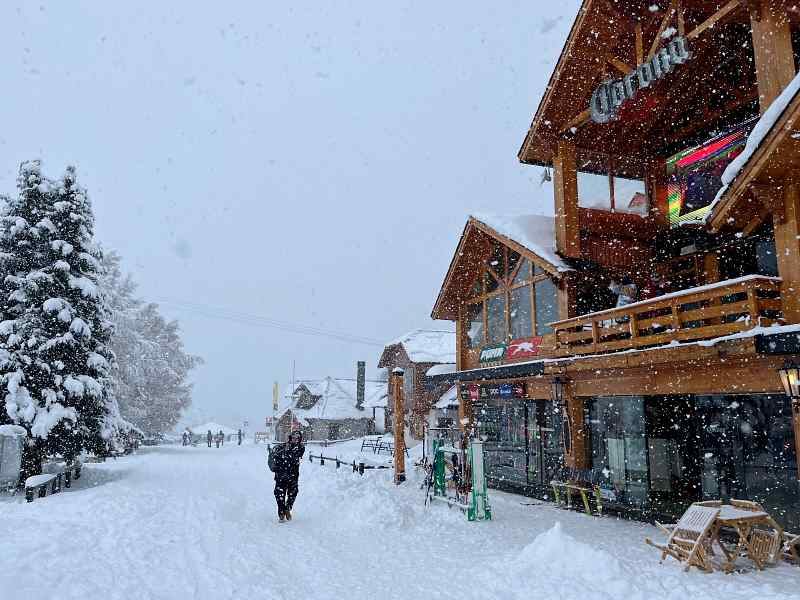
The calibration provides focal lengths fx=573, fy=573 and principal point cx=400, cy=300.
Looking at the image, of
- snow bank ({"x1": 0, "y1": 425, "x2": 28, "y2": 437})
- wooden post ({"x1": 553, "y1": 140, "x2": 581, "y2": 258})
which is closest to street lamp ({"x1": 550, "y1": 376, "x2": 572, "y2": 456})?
wooden post ({"x1": 553, "y1": 140, "x2": 581, "y2": 258})

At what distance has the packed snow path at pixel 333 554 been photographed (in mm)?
6785

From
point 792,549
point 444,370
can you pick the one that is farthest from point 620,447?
point 444,370

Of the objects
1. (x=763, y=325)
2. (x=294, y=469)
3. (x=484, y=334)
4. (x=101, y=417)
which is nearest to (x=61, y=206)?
(x=101, y=417)

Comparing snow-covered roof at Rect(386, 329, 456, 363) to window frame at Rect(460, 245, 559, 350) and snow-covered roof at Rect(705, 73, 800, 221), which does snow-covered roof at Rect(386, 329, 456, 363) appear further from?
snow-covered roof at Rect(705, 73, 800, 221)

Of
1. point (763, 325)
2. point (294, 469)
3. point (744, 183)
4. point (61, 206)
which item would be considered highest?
point (61, 206)

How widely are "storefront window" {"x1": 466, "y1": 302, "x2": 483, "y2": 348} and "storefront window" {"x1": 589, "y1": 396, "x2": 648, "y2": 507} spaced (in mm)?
5339

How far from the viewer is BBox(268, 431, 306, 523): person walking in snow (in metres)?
11.6

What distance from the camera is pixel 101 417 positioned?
19.1 meters

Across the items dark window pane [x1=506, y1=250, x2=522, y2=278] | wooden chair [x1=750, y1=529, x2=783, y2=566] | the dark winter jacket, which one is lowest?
wooden chair [x1=750, y1=529, x2=783, y2=566]

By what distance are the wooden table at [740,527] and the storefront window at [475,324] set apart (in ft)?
38.0

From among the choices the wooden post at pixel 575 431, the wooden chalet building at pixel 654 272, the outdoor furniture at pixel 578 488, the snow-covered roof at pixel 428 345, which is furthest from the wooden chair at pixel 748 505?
the snow-covered roof at pixel 428 345

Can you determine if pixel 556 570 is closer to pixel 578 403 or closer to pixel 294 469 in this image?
pixel 294 469

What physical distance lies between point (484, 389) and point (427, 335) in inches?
967

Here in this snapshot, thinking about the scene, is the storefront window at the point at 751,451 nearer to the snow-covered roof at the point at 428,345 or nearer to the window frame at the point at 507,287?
the window frame at the point at 507,287
